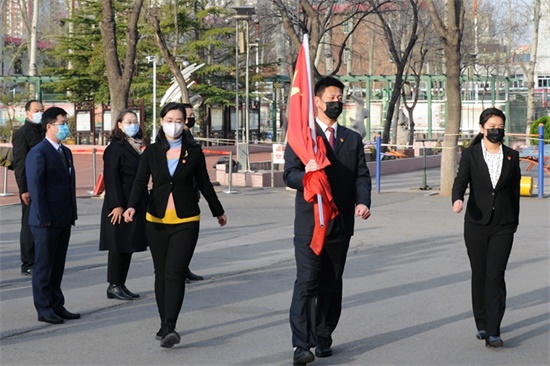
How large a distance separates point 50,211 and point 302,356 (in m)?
2.74

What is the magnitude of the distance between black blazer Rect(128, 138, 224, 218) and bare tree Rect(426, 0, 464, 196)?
13741 millimetres

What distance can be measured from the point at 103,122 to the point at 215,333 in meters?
32.8

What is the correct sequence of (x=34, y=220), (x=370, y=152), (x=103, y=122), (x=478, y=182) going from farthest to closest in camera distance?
(x=103, y=122) → (x=370, y=152) → (x=34, y=220) → (x=478, y=182)

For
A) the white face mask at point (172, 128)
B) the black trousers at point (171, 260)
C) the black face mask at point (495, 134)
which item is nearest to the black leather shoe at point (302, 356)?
the black trousers at point (171, 260)

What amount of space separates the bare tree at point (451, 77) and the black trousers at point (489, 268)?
1344cm

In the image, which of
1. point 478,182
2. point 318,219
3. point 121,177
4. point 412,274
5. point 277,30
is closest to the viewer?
point 318,219

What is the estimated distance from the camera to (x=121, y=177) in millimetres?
9328

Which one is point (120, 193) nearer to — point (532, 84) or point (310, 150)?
point (310, 150)

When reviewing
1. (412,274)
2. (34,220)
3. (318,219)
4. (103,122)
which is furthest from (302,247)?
(103,122)

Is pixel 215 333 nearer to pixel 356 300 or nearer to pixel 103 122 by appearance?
pixel 356 300

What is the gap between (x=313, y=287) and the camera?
695 cm

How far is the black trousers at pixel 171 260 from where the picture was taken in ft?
24.8

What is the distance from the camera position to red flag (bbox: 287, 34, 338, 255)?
6734 mm

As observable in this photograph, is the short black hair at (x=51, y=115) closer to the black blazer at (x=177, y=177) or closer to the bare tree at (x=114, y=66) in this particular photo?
the black blazer at (x=177, y=177)
